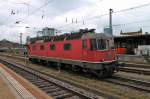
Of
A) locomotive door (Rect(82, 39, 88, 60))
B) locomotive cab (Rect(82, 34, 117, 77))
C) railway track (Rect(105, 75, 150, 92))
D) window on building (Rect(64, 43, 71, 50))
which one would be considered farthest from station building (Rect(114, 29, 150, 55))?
railway track (Rect(105, 75, 150, 92))

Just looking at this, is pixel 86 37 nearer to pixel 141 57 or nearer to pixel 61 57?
pixel 61 57

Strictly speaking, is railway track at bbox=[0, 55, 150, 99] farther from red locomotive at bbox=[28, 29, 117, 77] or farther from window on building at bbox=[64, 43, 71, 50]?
window on building at bbox=[64, 43, 71, 50]

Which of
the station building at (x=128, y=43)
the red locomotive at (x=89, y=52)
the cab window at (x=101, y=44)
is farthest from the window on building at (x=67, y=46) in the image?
the station building at (x=128, y=43)

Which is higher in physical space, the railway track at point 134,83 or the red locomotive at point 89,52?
the red locomotive at point 89,52

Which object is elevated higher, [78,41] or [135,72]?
[78,41]

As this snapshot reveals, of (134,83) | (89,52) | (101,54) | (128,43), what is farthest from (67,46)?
(128,43)

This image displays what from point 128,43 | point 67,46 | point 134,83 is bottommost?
point 134,83

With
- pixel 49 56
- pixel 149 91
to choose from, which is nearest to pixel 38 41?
pixel 49 56

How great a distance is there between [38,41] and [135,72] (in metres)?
16.0

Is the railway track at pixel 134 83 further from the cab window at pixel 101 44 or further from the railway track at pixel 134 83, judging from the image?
the cab window at pixel 101 44

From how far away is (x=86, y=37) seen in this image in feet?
67.4

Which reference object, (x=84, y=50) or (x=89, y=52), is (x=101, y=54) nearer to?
(x=89, y=52)

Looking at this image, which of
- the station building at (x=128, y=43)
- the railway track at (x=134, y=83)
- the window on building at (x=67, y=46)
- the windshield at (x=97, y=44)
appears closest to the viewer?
the railway track at (x=134, y=83)

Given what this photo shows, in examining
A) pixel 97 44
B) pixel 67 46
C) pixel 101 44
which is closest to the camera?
pixel 97 44
